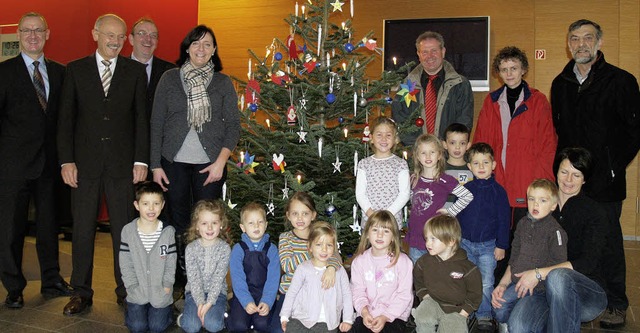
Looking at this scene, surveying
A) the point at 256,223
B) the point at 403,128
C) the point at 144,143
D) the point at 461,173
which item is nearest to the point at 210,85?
the point at 144,143

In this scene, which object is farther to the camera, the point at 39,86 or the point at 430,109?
the point at 430,109

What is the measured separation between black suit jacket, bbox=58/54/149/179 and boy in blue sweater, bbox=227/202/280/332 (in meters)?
0.95

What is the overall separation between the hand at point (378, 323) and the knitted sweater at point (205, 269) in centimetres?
99

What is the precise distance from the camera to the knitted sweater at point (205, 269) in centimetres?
363

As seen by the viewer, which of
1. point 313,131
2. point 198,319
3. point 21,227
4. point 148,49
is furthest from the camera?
point 148,49

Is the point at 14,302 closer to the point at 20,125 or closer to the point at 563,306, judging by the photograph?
the point at 20,125

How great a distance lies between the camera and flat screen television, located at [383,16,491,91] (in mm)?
7348

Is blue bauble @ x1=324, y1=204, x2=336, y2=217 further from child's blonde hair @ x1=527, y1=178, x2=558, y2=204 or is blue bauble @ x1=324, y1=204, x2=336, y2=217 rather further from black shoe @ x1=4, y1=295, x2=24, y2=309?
black shoe @ x1=4, y1=295, x2=24, y2=309

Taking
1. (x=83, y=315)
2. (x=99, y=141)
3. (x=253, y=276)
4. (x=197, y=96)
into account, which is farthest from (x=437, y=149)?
(x=83, y=315)

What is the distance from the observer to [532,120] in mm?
4020

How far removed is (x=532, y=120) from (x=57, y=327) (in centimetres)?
329

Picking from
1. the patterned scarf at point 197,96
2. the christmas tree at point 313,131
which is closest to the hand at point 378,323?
the christmas tree at point 313,131

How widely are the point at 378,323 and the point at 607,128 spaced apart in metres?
2.03

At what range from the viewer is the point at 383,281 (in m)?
3.36
